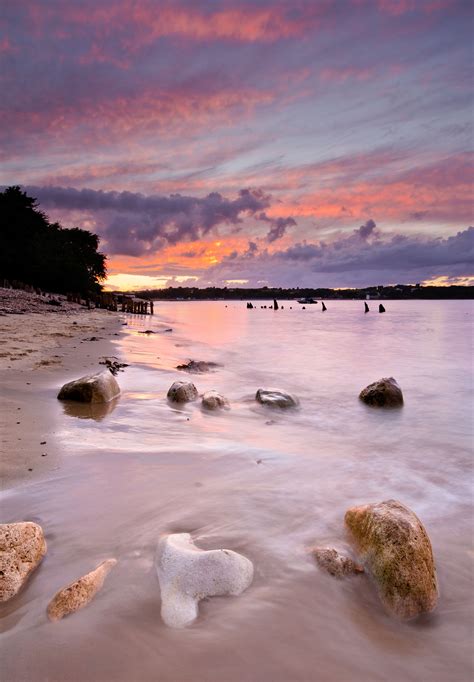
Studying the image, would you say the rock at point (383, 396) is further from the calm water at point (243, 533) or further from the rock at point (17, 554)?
the rock at point (17, 554)

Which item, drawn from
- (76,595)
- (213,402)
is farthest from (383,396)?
(76,595)

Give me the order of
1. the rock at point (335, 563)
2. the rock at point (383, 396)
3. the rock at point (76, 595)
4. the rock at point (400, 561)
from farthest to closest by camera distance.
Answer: the rock at point (383, 396)
the rock at point (335, 563)
the rock at point (400, 561)
the rock at point (76, 595)

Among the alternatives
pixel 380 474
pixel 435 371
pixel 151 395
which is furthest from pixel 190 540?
pixel 435 371

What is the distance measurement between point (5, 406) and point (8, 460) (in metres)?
1.90

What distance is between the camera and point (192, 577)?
226 centimetres

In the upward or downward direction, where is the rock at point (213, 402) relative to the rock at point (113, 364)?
downward

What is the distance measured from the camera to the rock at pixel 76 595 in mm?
2000

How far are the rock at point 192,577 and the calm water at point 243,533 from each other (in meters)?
0.06

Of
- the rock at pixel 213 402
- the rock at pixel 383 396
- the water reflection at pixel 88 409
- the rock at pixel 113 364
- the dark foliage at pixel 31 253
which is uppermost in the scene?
the dark foliage at pixel 31 253

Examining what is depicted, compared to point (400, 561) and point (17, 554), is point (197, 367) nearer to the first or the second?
point (17, 554)

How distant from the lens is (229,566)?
93.3 inches

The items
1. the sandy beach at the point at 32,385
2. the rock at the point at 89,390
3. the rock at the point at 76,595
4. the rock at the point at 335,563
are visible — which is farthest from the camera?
the rock at the point at 89,390

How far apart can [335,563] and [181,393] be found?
4681 millimetres

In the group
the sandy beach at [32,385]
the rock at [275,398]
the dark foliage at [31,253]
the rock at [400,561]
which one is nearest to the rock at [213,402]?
the rock at [275,398]
